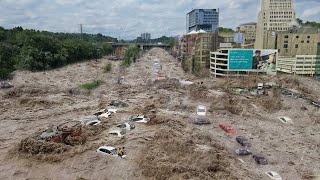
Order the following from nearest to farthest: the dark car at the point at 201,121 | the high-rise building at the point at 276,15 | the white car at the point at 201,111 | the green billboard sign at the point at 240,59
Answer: the dark car at the point at 201,121 < the white car at the point at 201,111 < the green billboard sign at the point at 240,59 < the high-rise building at the point at 276,15

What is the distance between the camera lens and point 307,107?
152 ft

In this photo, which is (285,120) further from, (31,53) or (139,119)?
(31,53)

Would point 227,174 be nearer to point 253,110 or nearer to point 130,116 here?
point 130,116

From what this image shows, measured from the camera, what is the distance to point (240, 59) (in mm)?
70312

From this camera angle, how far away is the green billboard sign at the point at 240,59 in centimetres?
6956

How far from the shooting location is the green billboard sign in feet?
228

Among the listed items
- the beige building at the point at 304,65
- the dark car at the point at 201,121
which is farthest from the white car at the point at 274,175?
the beige building at the point at 304,65

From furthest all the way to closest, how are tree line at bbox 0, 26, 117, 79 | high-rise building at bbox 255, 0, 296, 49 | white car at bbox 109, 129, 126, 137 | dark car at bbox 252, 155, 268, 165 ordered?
high-rise building at bbox 255, 0, 296, 49
tree line at bbox 0, 26, 117, 79
white car at bbox 109, 129, 126, 137
dark car at bbox 252, 155, 268, 165

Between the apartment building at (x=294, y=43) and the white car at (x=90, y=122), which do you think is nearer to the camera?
the white car at (x=90, y=122)

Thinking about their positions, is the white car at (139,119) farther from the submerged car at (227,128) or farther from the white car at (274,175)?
the white car at (274,175)

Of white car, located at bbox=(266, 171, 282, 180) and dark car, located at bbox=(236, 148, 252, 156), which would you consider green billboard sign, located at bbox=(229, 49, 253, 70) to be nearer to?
dark car, located at bbox=(236, 148, 252, 156)

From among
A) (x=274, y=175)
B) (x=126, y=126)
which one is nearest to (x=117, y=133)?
(x=126, y=126)

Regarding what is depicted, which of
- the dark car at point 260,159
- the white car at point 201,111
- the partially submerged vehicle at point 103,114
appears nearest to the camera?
the dark car at point 260,159

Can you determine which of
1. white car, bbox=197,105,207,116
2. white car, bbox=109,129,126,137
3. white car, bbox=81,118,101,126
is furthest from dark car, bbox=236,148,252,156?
white car, bbox=81,118,101,126
